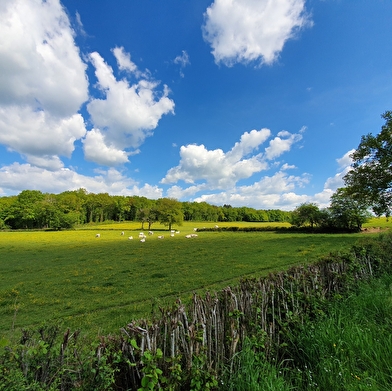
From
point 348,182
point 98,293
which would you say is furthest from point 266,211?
point 98,293

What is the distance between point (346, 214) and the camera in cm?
4222

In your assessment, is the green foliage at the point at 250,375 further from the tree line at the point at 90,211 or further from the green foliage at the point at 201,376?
the tree line at the point at 90,211

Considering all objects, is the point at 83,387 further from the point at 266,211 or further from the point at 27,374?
the point at 266,211

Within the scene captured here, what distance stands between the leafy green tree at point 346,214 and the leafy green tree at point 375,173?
12.9 metres

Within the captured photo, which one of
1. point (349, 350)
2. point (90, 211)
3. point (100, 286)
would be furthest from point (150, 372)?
point (90, 211)

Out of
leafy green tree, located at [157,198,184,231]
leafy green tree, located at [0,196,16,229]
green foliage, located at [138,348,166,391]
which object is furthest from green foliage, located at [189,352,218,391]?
leafy green tree, located at [0,196,16,229]

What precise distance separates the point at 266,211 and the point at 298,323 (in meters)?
148

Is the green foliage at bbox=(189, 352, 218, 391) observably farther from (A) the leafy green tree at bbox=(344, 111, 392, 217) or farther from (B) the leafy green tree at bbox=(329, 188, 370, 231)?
(B) the leafy green tree at bbox=(329, 188, 370, 231)

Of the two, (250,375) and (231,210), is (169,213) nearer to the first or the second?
(250,375)

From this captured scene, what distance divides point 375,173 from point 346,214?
16.9 metres

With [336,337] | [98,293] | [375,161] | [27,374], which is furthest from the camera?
[375,161]

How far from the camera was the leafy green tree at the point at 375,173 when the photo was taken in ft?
89.4

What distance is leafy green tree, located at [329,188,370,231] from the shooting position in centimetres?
4153

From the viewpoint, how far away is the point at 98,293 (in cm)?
1201
